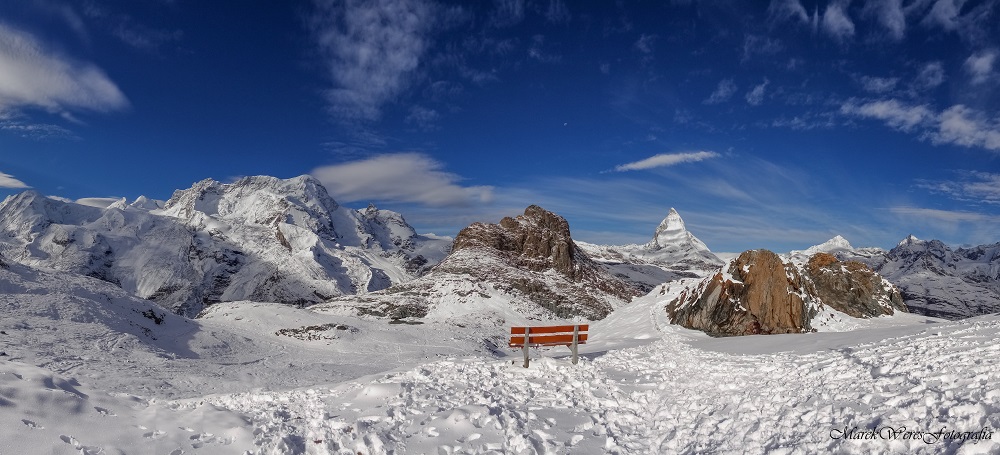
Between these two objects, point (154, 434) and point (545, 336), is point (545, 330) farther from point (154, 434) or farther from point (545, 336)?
point (154, 434)

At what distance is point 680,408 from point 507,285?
67.8 m

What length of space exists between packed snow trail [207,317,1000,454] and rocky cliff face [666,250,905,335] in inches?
623

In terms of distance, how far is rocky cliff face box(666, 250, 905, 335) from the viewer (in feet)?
93.0

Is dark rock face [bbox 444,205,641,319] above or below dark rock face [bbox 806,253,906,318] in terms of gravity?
above

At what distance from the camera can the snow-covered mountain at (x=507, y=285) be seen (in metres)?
66.9

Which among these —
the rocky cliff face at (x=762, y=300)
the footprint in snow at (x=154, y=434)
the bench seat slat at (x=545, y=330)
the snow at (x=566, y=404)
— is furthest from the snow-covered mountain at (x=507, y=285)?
the footprint in snow at (x=154, y=434)

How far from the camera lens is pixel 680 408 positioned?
9945 mm

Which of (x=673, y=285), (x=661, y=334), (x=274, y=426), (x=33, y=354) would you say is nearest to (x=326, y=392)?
(x=274, y=426)

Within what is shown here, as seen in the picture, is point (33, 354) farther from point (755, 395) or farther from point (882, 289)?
point (882, 289)

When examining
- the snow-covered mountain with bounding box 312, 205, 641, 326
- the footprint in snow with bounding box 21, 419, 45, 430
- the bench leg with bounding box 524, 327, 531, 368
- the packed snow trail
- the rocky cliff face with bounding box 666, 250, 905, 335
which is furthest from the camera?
the snow-covered mountain with bounding box 312, 205, 641, 326

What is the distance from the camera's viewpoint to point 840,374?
32.2 ft

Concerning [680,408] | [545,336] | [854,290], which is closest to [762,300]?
[854,290]

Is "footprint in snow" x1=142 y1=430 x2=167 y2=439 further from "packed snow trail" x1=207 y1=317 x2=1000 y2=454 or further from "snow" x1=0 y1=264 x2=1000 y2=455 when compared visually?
"packed snow trail" x1=207 y1=317 x2=1000 y2=454

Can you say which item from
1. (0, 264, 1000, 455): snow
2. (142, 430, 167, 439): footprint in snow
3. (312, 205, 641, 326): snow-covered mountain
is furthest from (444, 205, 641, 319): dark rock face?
(142, 430, 167, 439): footprint in snow
